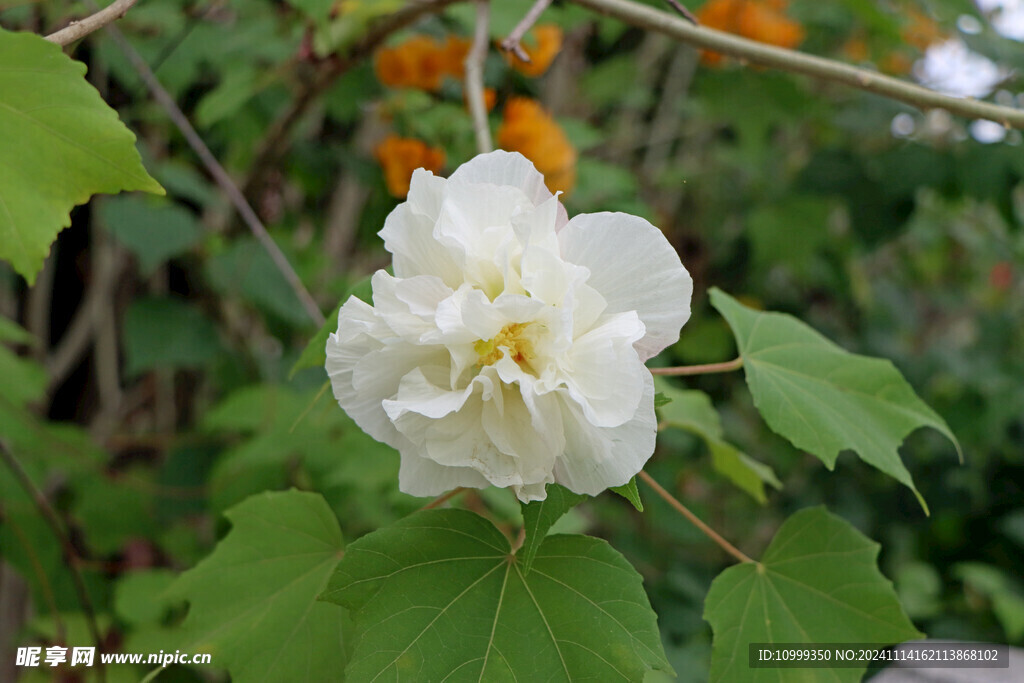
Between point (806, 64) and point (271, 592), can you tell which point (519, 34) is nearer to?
point (806, 64)

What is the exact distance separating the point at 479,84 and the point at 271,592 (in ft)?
1.71

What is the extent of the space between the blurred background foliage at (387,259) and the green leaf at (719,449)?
16cm

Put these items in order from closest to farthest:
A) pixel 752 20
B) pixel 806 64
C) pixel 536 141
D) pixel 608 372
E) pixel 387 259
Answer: pixel 608 372, pixel 806 64, pixel 536 141, pixel 752 20, pixel 387 259

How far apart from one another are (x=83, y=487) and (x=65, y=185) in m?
0.96

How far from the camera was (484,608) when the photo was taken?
0.50 m

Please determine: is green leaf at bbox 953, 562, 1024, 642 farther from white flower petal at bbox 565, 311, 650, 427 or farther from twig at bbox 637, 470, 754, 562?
white flower petal at bbox 565, 311, 650, 427

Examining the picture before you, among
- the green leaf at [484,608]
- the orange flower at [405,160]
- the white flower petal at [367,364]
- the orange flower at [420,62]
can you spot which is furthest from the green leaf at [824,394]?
the orange flower at [420,62]

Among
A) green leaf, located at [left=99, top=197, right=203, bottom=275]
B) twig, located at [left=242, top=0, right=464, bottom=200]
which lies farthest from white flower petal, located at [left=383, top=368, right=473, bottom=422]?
green leaf, located at [left=99, top=197, right=203, bottom=275]

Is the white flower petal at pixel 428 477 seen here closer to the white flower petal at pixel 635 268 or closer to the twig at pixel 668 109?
the white flower petal at pixel 635 268

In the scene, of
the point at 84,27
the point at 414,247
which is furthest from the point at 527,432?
the point at 84,27

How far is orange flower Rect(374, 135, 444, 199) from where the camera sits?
1087 millimetres

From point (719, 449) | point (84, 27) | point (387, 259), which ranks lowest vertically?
point (387, 259)

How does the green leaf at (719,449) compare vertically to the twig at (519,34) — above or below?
below

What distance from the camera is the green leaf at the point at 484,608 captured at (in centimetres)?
47
